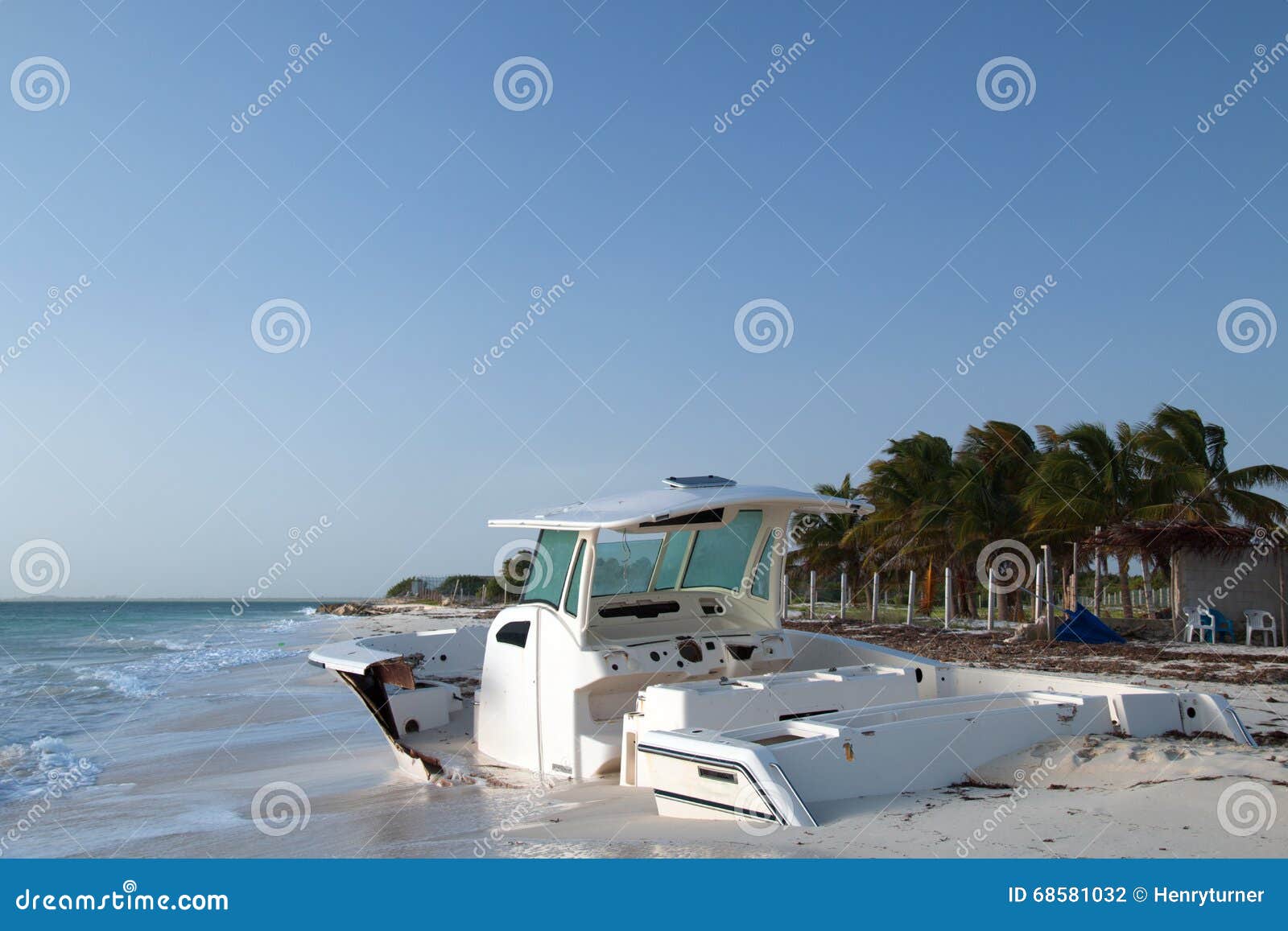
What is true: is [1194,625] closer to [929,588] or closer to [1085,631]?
[1085,631]

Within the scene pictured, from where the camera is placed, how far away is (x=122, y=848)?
Answer: 6.65 meters

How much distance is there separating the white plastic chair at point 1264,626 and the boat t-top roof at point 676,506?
1344cm

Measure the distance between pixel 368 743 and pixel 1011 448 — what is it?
27.2 metres

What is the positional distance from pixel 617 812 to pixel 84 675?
2161 cm

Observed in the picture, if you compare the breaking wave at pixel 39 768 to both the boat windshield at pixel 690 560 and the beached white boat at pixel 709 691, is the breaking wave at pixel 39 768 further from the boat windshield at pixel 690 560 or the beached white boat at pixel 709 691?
the boat windshield at pixel 690 560

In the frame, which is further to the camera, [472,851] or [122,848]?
[122,848]

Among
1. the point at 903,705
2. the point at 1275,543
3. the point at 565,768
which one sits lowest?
the point at 565,768

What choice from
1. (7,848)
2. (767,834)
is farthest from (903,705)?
(7,848)

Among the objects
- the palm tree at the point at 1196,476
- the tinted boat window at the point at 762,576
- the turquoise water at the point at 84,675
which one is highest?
the palm tree at the point at 1196,476

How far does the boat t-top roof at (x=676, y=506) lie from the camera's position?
682 cm

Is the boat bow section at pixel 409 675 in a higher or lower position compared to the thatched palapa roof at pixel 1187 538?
lower

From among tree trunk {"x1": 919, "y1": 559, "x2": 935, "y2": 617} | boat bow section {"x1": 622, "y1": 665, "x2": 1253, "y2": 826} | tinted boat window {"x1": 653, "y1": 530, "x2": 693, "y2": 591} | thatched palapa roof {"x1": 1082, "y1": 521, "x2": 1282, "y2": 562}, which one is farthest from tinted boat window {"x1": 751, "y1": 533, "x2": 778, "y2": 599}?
tree trunk {"x1": 919, "y1": 559, "x2": 935, "y2": 617}

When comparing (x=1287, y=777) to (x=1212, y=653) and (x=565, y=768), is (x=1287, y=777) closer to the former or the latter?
(x=565, y=768)

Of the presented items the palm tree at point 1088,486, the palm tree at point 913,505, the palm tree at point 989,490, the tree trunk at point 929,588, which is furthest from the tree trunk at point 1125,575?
the tree trunk at point 929,588
